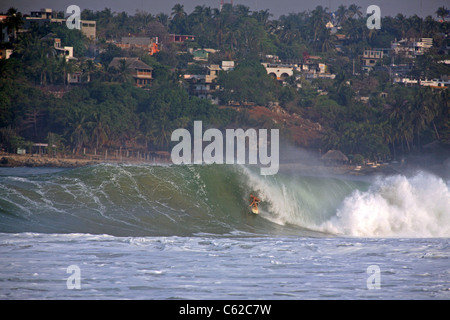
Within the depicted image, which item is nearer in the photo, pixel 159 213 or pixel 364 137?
pixel 159 213

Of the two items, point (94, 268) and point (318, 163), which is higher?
point (94, 268)

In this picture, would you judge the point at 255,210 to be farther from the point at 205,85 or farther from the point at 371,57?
the point at 371,57

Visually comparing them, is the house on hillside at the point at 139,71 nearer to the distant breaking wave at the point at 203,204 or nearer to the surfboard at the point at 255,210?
the distant breaking wave at the point at 203,204

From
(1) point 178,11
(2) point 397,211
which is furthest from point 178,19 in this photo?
(2) point 397,211

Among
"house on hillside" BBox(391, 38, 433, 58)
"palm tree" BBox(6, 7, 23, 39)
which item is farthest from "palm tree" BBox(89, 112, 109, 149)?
"house on hillside" BBox(391, 38, 433, 58)

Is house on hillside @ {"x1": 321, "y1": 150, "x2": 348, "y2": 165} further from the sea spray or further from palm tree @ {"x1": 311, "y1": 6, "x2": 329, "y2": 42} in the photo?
palm tree @ {"x1": 311, "y1": 6, "x2": 329, "y2": 42}
